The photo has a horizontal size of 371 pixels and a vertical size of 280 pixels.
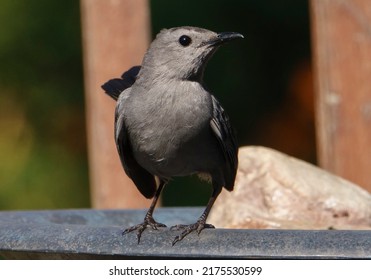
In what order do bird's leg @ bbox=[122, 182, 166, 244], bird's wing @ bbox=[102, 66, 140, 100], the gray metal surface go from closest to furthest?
the gray metal surface < bird's leg @ bbox=[122, 182, 166, 244] < bird's wing @ bbox=[102, 66, 140, 100]

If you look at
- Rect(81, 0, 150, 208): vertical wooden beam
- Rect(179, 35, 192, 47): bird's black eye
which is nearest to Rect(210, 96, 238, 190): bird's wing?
Rect(179, 35, 192, 47): bird's black eye

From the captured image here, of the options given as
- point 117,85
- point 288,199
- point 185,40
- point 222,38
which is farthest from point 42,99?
point 222,38

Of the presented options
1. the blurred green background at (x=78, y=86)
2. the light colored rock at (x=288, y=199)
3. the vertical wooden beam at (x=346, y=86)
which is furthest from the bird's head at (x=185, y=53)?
the blurred green background at (x=78, y=86)

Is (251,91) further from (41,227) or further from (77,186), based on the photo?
(41,227)

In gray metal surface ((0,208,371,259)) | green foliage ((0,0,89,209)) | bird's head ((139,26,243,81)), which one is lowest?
green foliage ((0,0,89,209))

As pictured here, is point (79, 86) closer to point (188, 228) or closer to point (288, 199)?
point (288, 199)

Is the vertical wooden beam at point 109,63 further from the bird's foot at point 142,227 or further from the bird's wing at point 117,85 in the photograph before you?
the bird's foot at point 142,227

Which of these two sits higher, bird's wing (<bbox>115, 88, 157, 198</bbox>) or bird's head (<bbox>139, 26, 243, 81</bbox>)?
bird's head (<bbox>139, 26, 243, 81</bbox>)

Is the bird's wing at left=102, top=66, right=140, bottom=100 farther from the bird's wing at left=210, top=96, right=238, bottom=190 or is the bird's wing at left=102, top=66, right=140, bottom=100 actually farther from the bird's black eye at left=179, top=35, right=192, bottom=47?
the bird's wing at left=210, top=96, right=238, bottom=190
